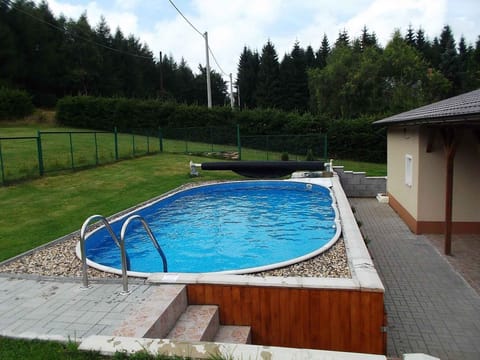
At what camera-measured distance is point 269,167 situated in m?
16.3

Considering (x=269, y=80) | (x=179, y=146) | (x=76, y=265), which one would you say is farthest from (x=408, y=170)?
(x=269, y=80)

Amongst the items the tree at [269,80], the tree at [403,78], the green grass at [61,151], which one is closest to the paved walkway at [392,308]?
the green grass at [61,151]

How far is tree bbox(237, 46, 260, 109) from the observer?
63844 mm

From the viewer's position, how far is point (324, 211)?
11320 mm

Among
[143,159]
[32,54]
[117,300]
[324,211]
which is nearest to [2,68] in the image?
[32,54]

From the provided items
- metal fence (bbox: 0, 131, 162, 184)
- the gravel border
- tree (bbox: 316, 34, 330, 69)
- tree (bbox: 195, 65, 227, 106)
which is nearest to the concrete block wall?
the gravel border

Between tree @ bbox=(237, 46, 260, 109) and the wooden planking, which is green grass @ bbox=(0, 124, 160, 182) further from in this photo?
tree @ bbox=(237, 46, 260, 109)

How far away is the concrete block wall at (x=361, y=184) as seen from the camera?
15719 mm

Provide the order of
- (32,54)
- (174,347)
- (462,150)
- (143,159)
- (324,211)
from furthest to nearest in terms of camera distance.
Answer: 1. (32,54)
2. (143,159)
3. (324,211)
4. (462,150)
5. (174,347)

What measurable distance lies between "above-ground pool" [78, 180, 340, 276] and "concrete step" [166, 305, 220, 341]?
0.98 m

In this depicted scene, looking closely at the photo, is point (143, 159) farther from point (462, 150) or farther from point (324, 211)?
point (462, 150)

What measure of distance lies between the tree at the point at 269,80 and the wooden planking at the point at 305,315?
52148 mm

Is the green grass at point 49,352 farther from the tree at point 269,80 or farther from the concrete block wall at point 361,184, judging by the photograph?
the tree at point 269,80

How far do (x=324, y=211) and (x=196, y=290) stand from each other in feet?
24.0
